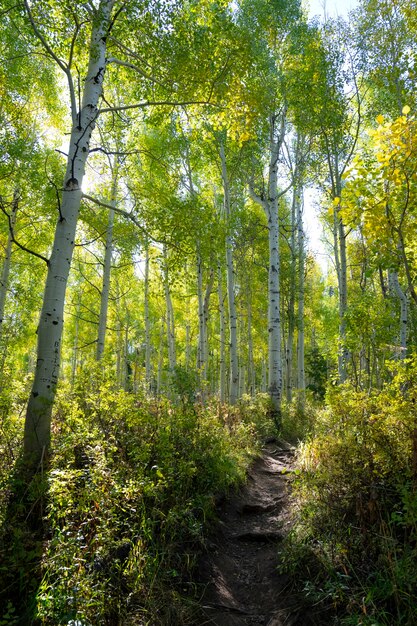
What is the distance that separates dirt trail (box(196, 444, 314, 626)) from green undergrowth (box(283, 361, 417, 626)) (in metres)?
0.23

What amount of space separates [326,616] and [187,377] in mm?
3945

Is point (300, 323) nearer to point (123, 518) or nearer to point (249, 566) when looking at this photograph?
point (249, 566)

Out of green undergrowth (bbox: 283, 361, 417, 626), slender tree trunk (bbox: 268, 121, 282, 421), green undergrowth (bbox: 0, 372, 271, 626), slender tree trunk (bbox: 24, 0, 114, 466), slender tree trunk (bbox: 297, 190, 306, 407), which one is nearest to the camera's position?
green undergrowth (bbox: 0, 372, 271, 626)

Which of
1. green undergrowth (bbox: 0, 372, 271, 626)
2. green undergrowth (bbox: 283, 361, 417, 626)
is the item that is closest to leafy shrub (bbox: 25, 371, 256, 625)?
green undergrowth (bbox: 0, 372, 271, 626)

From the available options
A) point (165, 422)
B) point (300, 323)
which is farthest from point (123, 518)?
point (300, 323)

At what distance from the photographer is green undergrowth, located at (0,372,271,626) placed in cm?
247

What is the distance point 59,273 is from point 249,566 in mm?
3739

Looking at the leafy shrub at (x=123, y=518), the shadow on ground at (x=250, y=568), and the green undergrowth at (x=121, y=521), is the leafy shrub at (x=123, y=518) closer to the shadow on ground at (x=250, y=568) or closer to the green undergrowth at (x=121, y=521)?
the green undergrowth at (x=121, y=521)

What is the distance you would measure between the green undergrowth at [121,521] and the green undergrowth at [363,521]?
107 cm

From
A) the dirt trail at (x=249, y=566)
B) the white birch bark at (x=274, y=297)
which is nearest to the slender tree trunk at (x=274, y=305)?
the white birch bark at (x=274, y=297)

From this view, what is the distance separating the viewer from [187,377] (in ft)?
20.7

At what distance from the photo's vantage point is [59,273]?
4.12m

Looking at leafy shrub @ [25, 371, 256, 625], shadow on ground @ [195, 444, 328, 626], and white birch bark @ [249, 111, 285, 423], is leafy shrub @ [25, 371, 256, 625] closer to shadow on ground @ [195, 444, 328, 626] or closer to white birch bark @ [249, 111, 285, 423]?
shadow on ground @ [195, 444, 328, 626]

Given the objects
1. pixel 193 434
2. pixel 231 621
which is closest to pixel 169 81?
pixel 193 434
